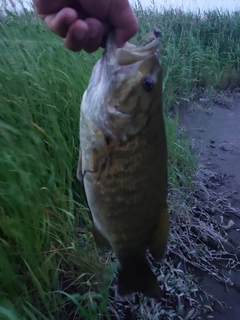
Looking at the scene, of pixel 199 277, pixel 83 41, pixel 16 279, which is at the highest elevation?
pixel 83 41

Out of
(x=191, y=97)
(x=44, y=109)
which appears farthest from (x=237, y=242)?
(x=191, y=97)

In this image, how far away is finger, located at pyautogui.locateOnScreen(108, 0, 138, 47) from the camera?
45.7 inches

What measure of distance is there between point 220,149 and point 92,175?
351 cm

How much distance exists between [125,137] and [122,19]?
0.34 meters

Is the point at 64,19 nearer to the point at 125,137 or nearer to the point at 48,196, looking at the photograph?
the point at 125,137

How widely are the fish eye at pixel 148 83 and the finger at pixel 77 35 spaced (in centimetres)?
21

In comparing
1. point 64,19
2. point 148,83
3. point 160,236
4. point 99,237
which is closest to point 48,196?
point 99,237

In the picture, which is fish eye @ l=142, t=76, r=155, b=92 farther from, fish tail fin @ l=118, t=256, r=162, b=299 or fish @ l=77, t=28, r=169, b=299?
fish tail fin @ l=118, t=256, r=162, b=299

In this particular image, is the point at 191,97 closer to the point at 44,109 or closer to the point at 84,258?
the point at 44,109

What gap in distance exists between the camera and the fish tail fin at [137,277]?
147cm

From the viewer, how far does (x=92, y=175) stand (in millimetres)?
1308

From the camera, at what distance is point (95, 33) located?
1197 mm

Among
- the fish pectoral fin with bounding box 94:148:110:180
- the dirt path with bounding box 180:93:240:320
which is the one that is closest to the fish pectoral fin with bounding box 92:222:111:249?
the fish pectoral fin with bounding box 94:148:110:180

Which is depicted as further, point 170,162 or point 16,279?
point 170,162
